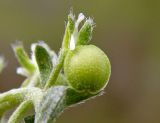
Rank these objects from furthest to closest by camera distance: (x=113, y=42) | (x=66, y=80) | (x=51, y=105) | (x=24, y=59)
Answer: (x=113, y=42) < (x=24, y=59) < (x=66, y=80) < (x=51, y=105)

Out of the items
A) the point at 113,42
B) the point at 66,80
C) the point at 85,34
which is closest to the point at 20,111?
the point at 66,80

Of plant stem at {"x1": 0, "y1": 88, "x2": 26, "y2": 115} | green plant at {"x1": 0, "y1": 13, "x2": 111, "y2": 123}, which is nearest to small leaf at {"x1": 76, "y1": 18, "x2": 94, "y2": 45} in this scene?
green plant at {"x1": 0, "y1": 13, "x2": 111, "y2": 123}

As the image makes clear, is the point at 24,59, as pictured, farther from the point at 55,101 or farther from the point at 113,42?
the point at 113,42

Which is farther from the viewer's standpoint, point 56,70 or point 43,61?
point 43,61

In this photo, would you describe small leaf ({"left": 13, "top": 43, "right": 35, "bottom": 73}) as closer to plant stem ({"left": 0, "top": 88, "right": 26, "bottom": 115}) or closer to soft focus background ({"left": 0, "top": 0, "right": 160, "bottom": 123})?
plant stem ({"left": 0, "top": 88, "right": 26, "bottom": 115})

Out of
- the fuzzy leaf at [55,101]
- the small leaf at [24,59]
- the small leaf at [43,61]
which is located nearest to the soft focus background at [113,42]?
the small leaf at [24,59]

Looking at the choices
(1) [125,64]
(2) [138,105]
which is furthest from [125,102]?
(1) [125,64]

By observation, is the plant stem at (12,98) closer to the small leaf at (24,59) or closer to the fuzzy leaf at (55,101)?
the fuzzy leaf at (55,101)

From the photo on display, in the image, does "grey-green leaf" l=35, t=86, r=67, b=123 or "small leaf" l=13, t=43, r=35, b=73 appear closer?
"grey-green leaf" l=35, t=86, r=67, b=123
